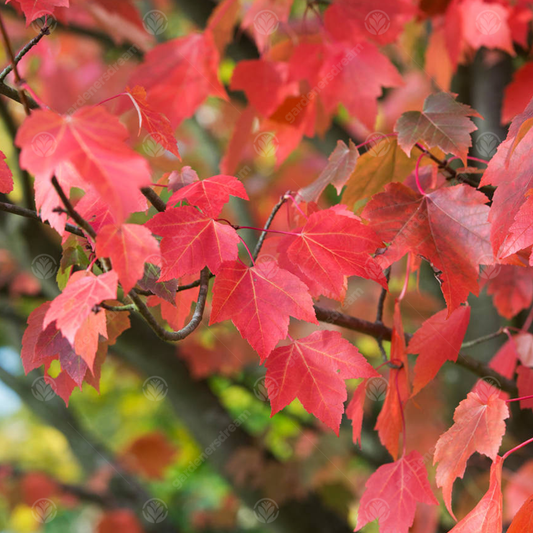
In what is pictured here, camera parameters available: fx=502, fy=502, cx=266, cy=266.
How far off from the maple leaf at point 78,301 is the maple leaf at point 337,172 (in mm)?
319

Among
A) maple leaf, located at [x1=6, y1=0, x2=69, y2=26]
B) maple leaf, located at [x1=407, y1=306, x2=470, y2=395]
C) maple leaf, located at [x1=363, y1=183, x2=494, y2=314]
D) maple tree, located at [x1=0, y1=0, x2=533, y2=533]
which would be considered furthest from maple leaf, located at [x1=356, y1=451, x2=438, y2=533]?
maple leaf, located at [x1=6, y1=0, x2=69, y2=26]

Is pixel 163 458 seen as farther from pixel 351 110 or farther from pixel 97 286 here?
pixel 97 286

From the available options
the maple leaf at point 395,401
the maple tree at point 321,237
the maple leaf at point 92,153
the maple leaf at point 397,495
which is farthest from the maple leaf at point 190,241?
the maple leaf at point 397,495

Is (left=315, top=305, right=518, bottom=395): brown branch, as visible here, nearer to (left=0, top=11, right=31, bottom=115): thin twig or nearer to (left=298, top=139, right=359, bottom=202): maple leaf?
(left=298, top=139, right=359, bottom=202): maple leaf

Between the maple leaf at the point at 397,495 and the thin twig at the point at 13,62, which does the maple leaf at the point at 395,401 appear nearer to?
the maple leaf at the point at 397,495

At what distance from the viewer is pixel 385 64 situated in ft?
3.31

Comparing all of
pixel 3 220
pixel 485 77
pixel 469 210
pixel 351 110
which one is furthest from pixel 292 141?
pixel 3 220

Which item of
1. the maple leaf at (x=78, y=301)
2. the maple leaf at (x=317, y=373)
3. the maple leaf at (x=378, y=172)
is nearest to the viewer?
the maple leaf at (x=78, y=301)

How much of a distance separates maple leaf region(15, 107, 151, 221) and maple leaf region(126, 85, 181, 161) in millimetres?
162

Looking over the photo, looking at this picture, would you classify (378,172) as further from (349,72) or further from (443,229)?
(349,72)

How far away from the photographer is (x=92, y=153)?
40 cm

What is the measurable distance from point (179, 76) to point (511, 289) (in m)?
0.82

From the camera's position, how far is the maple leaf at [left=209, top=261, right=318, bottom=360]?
1.83ft

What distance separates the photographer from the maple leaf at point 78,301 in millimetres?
490
